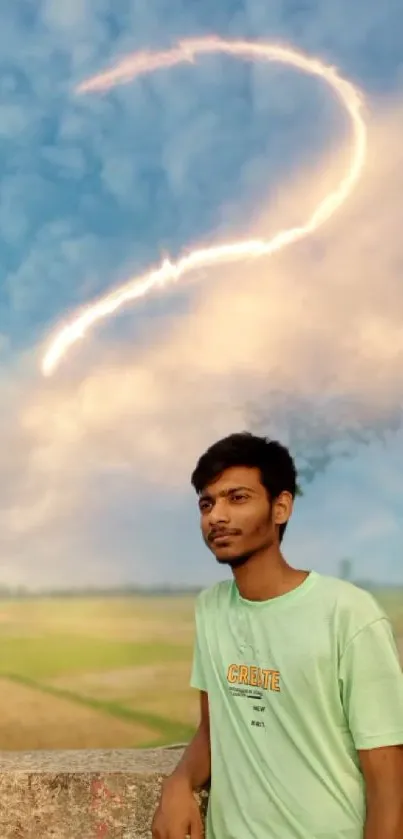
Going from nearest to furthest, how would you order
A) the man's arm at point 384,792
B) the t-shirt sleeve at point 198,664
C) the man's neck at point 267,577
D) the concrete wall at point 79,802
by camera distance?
the man's arm at point 384,792
the man's neck at point 267,577
the t-shirt sleeve at point 198,664
the concrete wall at point 79,802

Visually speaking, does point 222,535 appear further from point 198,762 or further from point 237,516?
point 198,762

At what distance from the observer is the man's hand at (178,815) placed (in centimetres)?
168

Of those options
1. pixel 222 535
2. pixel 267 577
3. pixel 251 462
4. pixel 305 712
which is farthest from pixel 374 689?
pixel 251 462

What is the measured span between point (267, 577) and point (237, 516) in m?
0.14

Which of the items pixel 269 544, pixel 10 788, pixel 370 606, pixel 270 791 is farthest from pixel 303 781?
pixel 10 788

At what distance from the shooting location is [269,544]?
1694mm

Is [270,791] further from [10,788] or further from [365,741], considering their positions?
[10,788]

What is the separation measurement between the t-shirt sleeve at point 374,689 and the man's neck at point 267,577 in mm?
216

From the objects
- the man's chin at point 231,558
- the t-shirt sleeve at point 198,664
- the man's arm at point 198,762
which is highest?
the man's chin at point 231,558

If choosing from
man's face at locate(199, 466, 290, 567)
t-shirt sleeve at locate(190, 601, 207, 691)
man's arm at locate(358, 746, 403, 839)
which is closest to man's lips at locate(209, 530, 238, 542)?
man's face at locate(199, 466, 290, 567)

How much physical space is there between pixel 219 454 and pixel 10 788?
0.99 meters

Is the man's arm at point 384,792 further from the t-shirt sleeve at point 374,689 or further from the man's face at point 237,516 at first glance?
the man's face at point 237,516

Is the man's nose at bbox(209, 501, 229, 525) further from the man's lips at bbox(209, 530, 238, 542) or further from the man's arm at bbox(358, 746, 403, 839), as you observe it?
the man's arm at bbox(358, 746, 403, 839)

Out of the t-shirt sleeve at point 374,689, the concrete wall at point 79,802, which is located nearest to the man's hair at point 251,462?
the t-shirt sleeve at point 374,689
